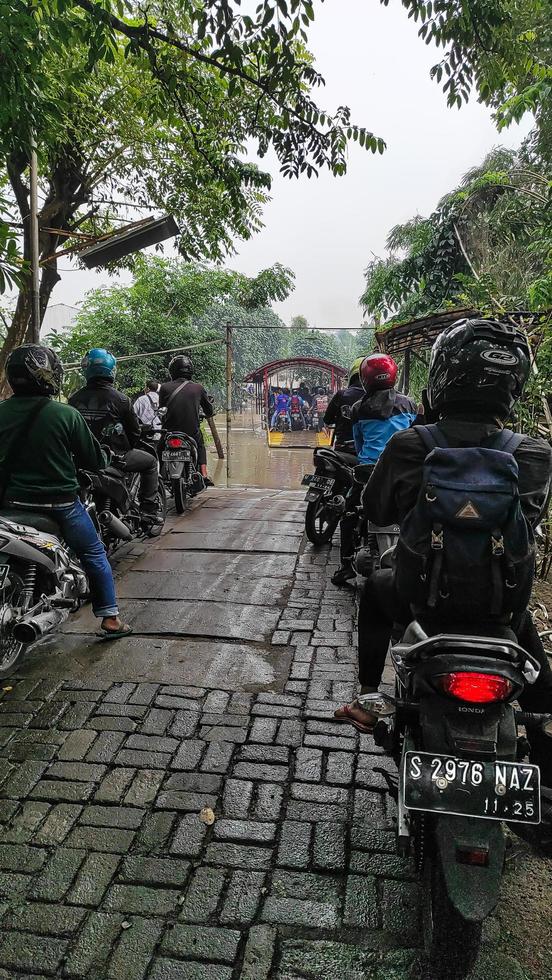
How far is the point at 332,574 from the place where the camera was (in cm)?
520

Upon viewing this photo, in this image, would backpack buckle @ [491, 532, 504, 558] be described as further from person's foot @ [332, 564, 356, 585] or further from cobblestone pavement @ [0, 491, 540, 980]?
person's foot @ [332, 564, 356, 585]

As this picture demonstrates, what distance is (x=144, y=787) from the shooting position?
2.46 metres

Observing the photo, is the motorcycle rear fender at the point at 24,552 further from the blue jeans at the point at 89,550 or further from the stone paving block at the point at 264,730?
the stone paving block at the point at 264,730

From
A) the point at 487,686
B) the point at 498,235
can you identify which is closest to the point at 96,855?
the point at 487,686

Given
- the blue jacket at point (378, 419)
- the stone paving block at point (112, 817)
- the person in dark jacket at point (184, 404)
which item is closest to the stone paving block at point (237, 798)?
the stone paving block at point (112, 817)

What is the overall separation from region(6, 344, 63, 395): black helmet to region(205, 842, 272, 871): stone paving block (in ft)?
8.20

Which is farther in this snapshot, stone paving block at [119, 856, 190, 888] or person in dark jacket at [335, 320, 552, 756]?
stone paving block at [119, 856, 190, 888]

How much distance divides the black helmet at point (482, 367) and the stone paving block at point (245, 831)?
168 centimetres

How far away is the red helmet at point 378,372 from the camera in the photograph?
165 inches

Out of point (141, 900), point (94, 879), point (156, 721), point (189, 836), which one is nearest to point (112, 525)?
point (156, 721)

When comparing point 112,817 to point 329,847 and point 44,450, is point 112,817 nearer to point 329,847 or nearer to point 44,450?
point 329,847

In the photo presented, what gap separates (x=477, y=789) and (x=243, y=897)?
3.01 feet

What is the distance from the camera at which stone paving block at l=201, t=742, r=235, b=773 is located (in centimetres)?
259

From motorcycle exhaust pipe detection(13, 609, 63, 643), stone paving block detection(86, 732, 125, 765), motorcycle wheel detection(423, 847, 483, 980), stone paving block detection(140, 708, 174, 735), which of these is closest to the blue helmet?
motorcycle exhaust pipe detection(13, 609, 63, 643)
